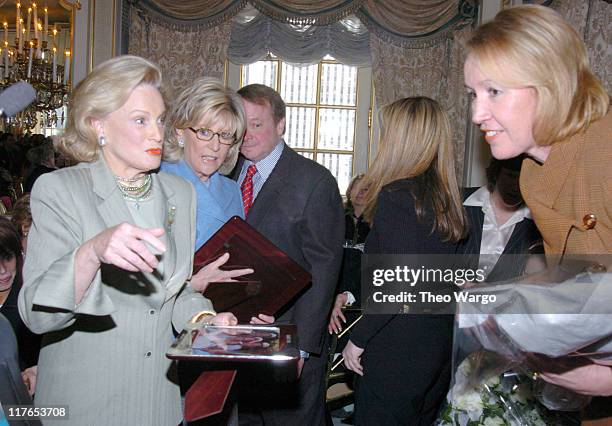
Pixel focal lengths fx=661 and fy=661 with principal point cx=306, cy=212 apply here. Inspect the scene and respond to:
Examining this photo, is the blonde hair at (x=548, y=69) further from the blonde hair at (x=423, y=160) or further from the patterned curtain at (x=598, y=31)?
the patterned curtain at (x=598, y=31)

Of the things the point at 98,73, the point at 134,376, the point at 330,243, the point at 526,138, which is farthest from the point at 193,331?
the point at 330,243

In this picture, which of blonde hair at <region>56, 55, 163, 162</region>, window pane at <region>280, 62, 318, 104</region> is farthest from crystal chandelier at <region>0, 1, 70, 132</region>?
blonde hair at <region>56, 55, 163, 162</region>

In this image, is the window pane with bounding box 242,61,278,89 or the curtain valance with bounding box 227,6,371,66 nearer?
the curtain valance with bounding box 227,6,371,66

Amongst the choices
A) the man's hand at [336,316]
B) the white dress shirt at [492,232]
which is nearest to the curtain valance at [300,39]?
the man's hand at [336,316]

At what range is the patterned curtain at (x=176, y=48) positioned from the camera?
739 cm

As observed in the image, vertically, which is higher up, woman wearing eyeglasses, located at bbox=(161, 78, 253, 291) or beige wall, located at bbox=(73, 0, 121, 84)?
beige wall, located at bbox=(73, 0, 121, 84)

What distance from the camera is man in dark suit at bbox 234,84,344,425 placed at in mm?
2898

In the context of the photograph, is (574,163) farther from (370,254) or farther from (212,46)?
(212,46)

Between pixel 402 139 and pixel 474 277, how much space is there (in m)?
0.67

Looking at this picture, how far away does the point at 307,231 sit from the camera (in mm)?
2902

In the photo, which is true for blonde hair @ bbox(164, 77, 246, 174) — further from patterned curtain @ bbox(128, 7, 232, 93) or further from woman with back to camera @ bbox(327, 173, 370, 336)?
patterned curtain @ bbox(128, 7, 232, 93)

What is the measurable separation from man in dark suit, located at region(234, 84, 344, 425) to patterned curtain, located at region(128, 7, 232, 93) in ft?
14.6

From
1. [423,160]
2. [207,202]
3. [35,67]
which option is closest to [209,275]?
[207,202]

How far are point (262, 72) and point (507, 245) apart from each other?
5.67 m
